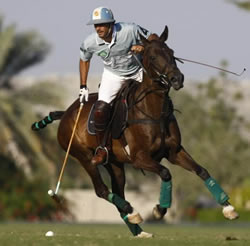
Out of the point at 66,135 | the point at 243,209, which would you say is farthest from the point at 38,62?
the point at 66,135

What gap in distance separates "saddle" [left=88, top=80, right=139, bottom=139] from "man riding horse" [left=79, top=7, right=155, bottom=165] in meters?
0.10

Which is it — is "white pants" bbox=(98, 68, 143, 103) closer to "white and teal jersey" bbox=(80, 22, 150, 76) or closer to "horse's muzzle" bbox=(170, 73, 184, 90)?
"white and teal jersey" bbox=(80, 22, 150, 76)

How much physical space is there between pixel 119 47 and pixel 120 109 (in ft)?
3.22

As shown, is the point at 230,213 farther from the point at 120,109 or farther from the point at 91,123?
the point at 91,123

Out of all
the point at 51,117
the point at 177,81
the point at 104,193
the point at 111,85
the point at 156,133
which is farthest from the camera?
the point at 51,117

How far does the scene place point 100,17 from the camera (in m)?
15.6

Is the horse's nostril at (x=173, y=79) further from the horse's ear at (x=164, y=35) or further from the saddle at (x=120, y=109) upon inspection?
the saddle at (x=120, y=109)

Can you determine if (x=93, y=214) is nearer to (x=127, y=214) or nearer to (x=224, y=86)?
(x=224, y=86)

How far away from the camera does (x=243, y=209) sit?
38.6m

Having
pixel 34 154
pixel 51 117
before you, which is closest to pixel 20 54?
pixel 34 154

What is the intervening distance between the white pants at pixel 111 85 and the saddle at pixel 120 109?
0.08 m

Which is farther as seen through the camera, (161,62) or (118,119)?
(118,119)

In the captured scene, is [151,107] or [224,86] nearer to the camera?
[151,107]

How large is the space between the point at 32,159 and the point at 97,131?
71.5 feet
